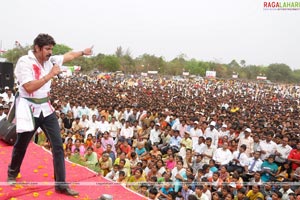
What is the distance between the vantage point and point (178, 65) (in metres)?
60.4

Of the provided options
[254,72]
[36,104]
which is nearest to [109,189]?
[36,104]

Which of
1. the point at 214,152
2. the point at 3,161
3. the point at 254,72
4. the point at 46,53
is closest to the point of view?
the point at 46,53

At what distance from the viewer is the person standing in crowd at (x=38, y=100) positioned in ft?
9.62

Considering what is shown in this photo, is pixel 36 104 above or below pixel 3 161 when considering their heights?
above

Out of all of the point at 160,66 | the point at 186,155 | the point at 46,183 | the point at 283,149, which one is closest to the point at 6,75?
the point at 186,155

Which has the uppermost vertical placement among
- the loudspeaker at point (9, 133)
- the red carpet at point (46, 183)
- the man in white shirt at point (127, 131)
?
the loudspeaker at point (9, 133)

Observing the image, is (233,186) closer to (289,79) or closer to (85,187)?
(85,187)

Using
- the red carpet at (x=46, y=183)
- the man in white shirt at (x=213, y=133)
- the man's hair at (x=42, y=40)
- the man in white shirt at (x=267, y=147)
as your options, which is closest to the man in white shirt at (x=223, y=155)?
the man in white shirt at (x=267, y=147)

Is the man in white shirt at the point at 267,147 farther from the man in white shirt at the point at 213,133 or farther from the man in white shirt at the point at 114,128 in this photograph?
the man in white shirt at the point at 114,128

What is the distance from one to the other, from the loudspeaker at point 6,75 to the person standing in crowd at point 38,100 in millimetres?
9855

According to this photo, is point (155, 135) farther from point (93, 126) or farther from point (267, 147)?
point (267, 147)

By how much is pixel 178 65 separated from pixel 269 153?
5329 centimetres

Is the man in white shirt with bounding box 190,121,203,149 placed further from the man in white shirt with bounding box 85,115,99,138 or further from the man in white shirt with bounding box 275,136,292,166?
the man in white shirt with bounding box 85,115,99,138

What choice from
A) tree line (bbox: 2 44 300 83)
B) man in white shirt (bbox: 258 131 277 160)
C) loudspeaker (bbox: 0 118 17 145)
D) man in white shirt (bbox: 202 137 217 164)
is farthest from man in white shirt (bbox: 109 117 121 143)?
tree line (bbox: 2 44 300 83)
